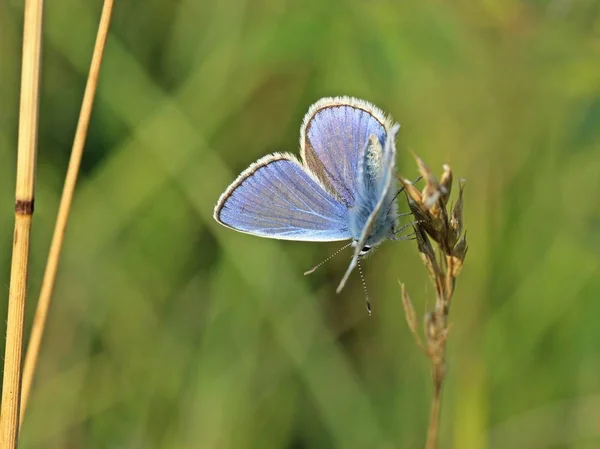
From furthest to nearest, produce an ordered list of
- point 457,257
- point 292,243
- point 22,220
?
1. point 292,243
2. point 457,257
3. point 22,220

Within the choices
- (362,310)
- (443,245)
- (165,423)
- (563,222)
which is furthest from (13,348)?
(563,222)

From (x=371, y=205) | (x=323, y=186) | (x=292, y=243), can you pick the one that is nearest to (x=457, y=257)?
(x=371, y=205)

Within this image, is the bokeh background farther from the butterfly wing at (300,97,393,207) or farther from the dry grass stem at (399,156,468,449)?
the dry grass stem at (399,156,468,449)

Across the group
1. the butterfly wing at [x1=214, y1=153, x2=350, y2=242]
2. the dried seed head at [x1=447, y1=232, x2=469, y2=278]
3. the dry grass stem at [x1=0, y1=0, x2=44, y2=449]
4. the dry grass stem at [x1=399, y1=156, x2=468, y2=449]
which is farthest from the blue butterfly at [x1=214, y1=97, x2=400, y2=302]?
the dry grass stem at [x1=0, y1=0, x2=44, y2=449]

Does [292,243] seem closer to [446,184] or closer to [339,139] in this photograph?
[339,139]

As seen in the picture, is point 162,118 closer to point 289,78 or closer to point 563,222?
point 289,78

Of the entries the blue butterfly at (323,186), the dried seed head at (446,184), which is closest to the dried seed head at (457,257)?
the dried seed head at (446,184)

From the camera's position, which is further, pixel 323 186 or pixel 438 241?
pixel 323 186
